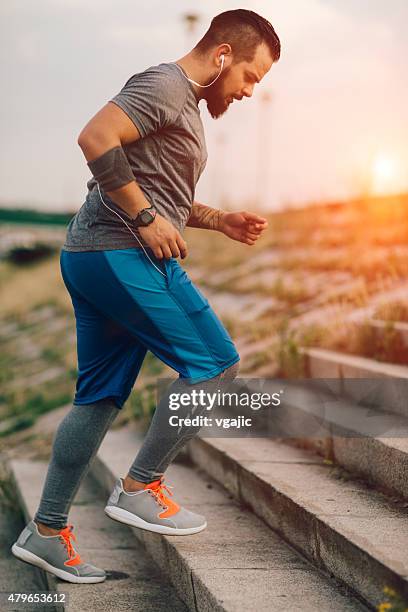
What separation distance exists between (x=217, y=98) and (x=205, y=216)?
0.49m

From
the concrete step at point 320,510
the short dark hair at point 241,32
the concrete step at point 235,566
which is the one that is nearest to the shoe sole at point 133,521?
the concrete step at point 235,566

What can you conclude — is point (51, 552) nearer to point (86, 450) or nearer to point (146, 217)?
point (86, 450)

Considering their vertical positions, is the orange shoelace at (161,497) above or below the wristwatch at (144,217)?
below

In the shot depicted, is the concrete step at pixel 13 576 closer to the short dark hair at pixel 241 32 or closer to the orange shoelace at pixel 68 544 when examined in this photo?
the orange shoelace at pixel 68 544

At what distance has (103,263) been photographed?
8.61ft

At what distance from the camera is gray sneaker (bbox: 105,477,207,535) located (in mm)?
2811

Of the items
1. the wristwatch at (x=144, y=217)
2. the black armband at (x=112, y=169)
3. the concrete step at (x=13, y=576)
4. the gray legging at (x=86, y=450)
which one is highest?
the black armband at (x=112, y=169)

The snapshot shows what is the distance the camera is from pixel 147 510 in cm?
282

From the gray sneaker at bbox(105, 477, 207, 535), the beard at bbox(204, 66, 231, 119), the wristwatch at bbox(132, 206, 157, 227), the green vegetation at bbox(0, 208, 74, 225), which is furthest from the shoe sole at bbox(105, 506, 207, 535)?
the green vegetation at bbox(0, 208, 74, 225)

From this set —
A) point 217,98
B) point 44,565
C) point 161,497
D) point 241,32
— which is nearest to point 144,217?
point 217,98

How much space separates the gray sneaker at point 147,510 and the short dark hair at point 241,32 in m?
1.41

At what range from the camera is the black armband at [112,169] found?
246 centimetres

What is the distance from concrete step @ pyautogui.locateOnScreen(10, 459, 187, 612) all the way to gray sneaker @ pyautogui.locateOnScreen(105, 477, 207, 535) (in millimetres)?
278

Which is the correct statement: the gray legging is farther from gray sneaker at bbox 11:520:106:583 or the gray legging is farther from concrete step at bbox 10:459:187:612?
concrete step at bbox 10:459:187:612
